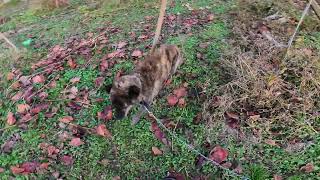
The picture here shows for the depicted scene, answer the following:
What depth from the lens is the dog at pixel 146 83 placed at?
3.38 metres

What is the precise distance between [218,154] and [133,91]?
895mm

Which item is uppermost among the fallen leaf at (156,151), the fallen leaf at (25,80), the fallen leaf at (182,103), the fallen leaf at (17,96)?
the fallen leaf at (25,80)

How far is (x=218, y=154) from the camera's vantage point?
3.18 m

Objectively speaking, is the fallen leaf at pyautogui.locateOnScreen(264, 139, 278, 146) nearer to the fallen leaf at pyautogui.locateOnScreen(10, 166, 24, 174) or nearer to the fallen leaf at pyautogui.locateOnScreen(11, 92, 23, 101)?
the fallen leaf at pyautogui.locateOnScreen(10, 166, 24, 174)

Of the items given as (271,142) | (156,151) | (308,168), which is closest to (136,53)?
(156,151)

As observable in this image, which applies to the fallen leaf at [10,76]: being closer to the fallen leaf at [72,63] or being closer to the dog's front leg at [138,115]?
the fallen leaf at [72,63]

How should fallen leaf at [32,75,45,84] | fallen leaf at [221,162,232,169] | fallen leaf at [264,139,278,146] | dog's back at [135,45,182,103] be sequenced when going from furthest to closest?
fallen leaf at [32,75,45,84] → dog's back at [135,45,182,103] → fallen leaf at [264,139,278,146] → fallen leaf at [221,162,232,169]

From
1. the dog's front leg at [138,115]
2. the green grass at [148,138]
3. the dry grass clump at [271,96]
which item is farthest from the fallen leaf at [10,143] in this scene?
the dry grass clump at [271,96]

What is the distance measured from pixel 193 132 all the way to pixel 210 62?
85 centimetres

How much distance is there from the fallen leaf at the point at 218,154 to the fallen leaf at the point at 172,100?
2.00ft

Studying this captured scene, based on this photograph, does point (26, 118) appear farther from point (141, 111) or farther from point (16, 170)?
point (141, 111)

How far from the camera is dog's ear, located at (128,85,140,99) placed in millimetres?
3306

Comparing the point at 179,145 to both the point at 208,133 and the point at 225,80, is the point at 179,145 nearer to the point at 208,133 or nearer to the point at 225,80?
the point at 208,133

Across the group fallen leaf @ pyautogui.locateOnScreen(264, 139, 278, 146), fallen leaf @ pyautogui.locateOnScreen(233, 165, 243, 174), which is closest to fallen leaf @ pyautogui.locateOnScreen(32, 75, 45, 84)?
fallen leaf @ pyautogui.locateOnScreen(233, 165, 243, 174)
